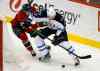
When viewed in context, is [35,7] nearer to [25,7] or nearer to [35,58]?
[25,7]

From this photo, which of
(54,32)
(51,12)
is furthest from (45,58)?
(51,12)

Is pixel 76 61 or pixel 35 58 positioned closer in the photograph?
pixel 35 58

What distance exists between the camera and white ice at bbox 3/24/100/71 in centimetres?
208

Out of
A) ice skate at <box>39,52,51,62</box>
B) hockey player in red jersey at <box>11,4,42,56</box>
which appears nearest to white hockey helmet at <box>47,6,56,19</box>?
hockey player in red jersey at <box>11,4,42,56</box>

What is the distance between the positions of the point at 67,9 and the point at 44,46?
1.13ft

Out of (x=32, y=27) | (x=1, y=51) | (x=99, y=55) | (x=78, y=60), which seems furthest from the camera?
(x=99, y=55)

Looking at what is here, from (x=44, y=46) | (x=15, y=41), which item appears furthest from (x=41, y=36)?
(x=15, y=41)

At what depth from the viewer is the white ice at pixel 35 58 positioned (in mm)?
2084

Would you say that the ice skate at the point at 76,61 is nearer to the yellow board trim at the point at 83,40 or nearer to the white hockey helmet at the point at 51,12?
the yellow board trim at the point at 83,40

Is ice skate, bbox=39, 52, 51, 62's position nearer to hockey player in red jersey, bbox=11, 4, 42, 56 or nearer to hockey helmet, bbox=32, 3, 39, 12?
hockey player in red jersey, bbox=11, 4, 42, 56

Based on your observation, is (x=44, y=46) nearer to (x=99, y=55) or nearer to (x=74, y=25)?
(x=74, y=25)

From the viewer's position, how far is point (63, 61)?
93.0 inches

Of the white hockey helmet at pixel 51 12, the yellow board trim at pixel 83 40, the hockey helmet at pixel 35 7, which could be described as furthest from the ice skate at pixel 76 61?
the hockey helmet at pixel 35 7

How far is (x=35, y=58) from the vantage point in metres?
2.23
